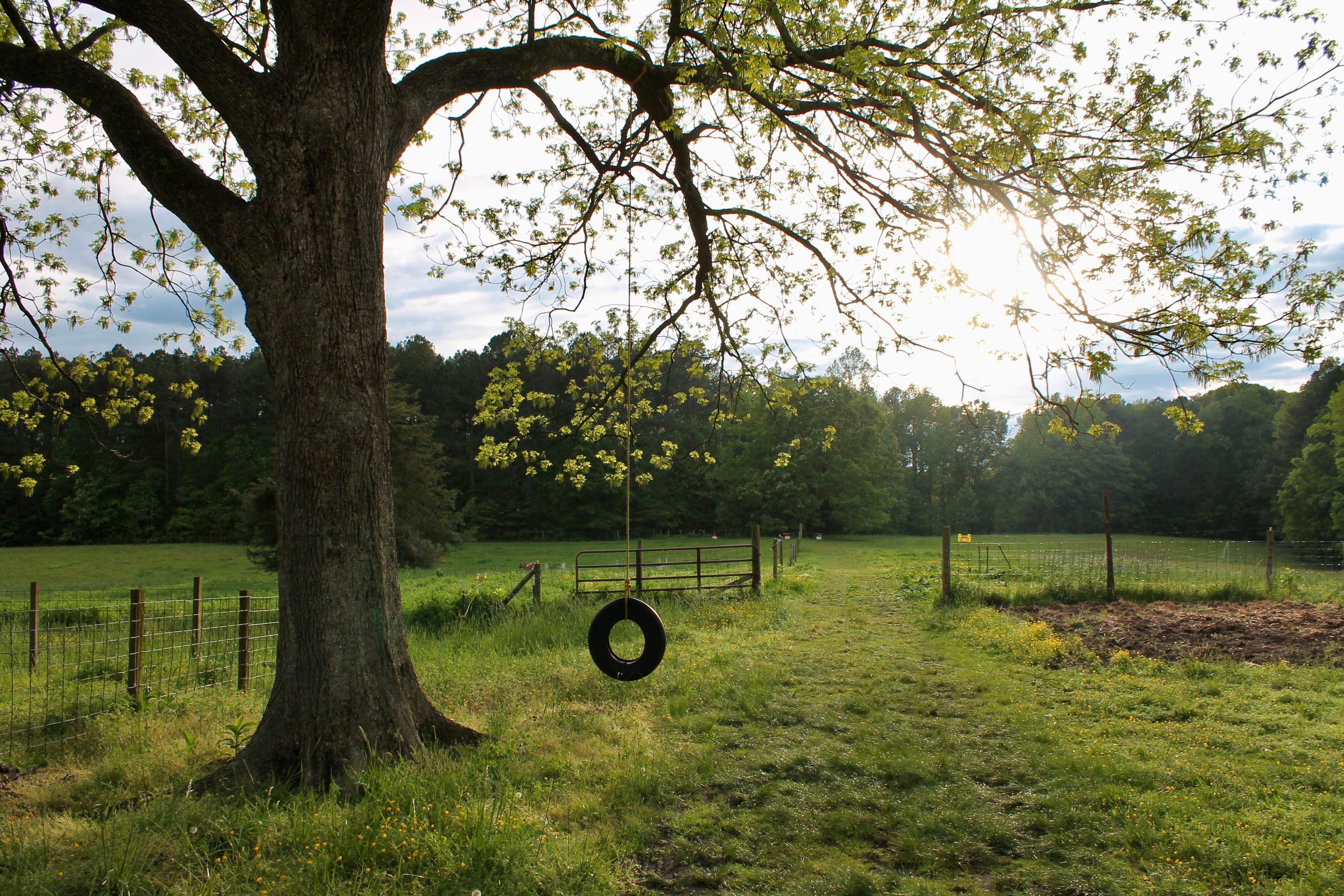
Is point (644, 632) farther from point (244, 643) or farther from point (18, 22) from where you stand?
point (18, 22)

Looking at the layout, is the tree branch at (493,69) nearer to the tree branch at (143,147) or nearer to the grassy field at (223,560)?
the tree branch at (143,147)

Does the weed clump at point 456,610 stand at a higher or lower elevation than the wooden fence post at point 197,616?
lower

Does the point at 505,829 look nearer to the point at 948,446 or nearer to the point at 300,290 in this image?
the point at 300,290

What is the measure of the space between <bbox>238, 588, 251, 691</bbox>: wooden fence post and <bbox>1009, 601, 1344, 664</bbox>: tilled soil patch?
9399mm

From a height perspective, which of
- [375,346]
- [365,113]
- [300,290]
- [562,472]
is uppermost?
[365,113]

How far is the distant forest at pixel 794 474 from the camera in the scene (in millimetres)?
39094

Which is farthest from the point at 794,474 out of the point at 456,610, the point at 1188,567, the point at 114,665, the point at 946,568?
the point at 114,665

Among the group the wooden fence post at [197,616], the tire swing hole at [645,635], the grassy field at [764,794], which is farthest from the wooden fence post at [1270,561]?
the wooden fence post at [197,616]

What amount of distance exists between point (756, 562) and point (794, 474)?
30.5 meters

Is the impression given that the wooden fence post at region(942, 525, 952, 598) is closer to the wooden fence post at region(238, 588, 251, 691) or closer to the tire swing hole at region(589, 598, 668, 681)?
the tire swing hole at region(589, 598, 668, 681)

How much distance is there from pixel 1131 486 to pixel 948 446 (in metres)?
13.7

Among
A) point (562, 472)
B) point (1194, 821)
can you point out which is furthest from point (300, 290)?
point (1194, 821)

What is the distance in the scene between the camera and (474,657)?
336 inches

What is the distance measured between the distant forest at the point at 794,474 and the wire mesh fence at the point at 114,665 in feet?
68.3
